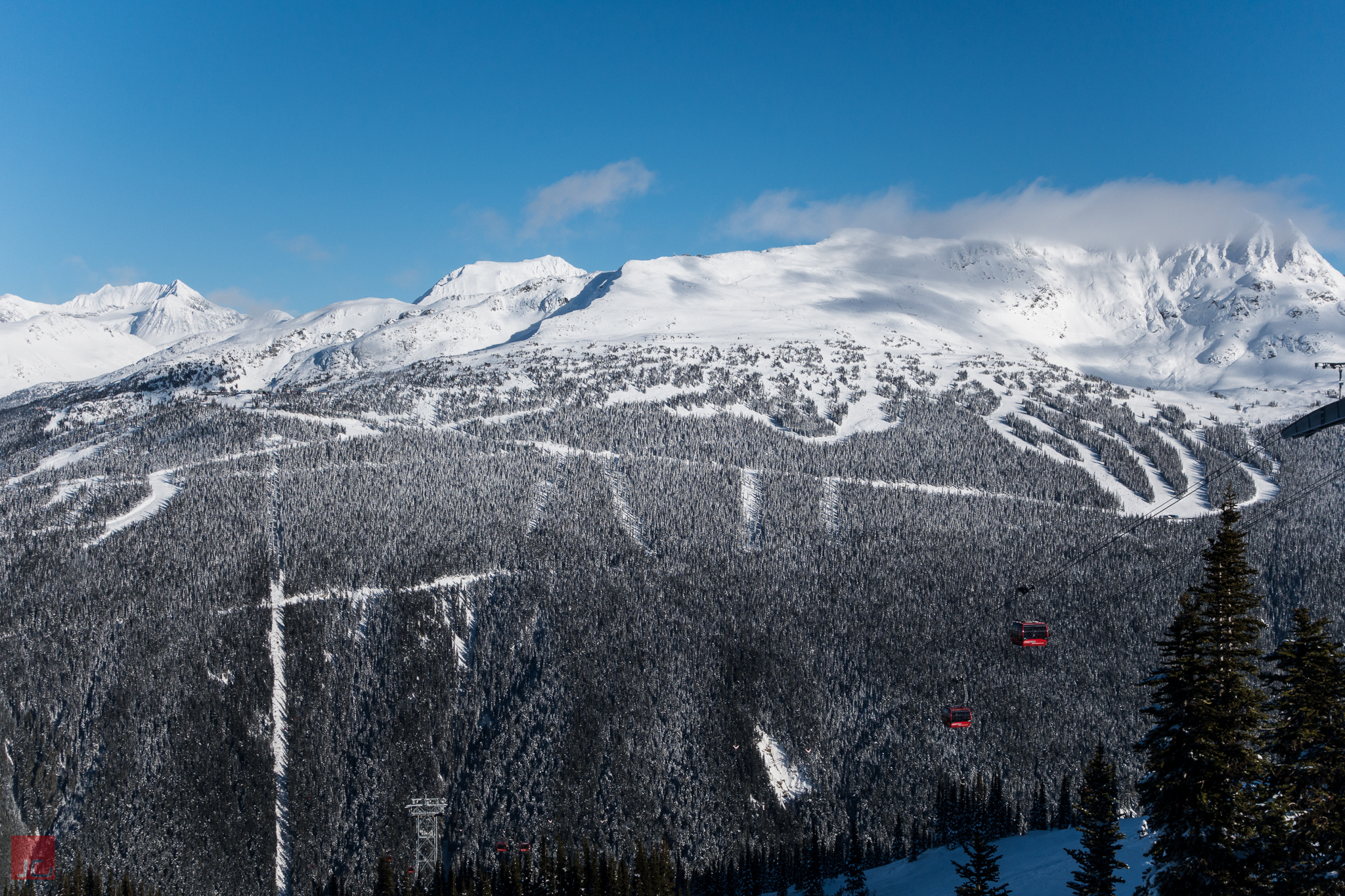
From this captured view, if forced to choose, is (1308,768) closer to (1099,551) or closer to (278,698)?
(278,698)

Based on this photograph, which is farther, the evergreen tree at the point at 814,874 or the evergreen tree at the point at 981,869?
the evergreen tree at the point at 814,874

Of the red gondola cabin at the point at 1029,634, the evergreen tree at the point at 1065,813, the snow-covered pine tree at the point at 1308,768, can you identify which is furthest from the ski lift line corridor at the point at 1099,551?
the evergreen tree at the point at 1065,813

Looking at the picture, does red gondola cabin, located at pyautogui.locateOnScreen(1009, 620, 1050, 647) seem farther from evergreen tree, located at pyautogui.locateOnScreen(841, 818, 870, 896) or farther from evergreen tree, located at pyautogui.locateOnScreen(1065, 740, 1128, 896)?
evergreen tree, located at pyautogui.locateOnScreen(841, 818, 870, 896)

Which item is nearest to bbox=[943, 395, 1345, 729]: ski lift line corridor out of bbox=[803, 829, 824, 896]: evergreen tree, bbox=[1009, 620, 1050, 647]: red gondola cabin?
bbox=[1009, 620, 1050, 647]: red gondola cabin

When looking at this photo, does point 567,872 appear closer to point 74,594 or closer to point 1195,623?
point 1195,623

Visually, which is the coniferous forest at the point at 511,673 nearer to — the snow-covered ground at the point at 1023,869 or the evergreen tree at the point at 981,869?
the snow-covered ground at the point at 1023,869

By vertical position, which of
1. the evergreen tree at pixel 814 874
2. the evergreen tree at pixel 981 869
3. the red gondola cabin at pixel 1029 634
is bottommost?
the evergreen tree at pixel 814 874
